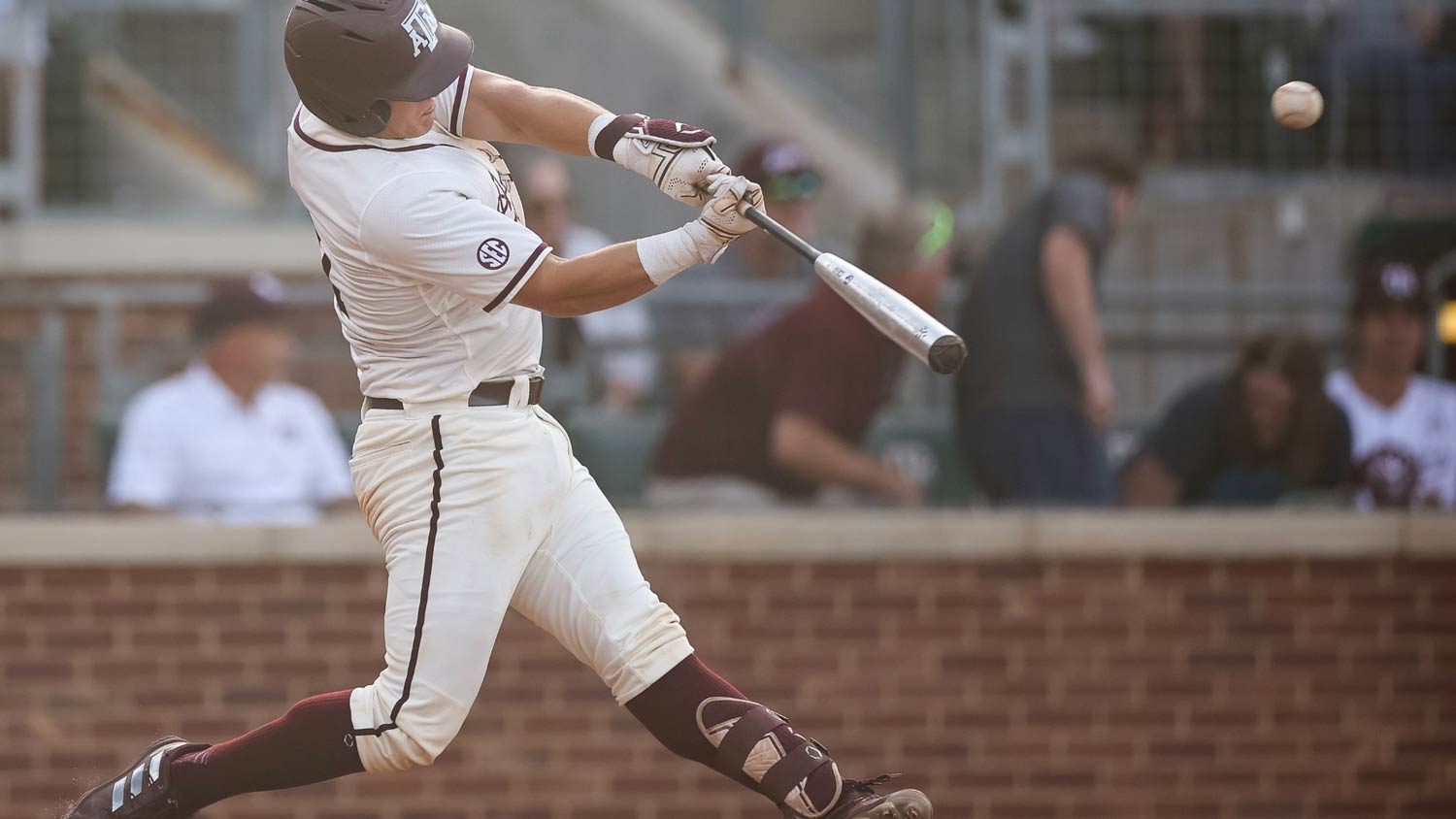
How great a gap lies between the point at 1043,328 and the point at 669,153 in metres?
2.75

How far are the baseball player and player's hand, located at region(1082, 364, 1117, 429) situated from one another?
8.08 feet

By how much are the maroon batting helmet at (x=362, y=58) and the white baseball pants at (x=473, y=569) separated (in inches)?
24.5

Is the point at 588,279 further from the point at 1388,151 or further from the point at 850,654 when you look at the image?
the point at 1388,151

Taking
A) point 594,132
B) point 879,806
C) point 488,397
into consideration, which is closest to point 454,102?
point 594,132

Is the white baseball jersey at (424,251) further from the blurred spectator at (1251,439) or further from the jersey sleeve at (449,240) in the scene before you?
the blurred spectator at (1251,439)

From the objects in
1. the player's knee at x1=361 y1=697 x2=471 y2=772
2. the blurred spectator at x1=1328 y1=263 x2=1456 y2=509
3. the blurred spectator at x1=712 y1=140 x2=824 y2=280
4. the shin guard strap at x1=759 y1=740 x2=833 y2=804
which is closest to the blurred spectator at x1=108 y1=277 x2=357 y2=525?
the blurred spectator at x1=712 y1=140 x2=824 y2=280

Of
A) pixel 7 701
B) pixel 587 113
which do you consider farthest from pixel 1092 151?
pixel 7 701

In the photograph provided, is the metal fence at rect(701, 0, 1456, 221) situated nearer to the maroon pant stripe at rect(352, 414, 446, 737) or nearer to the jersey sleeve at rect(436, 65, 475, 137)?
the jersey sleeve at rect(436, 65, 475, 137)

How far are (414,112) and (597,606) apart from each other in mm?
1058

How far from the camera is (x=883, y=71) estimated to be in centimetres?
862

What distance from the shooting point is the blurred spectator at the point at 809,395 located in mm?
6422

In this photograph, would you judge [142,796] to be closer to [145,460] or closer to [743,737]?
[743,737]

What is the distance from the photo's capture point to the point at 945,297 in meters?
6.73

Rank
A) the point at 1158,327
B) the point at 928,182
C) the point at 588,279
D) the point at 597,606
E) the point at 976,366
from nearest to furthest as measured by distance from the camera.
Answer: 1. the point at 588,279
2. the point at 597,606
3. the point at 976,366
4. the point at 1158,327
5. the point at 928,182
